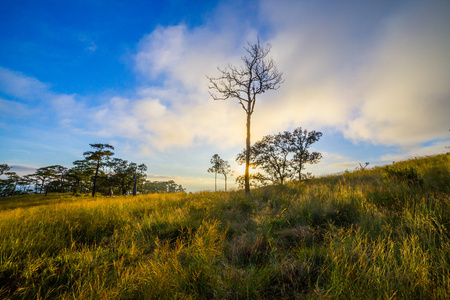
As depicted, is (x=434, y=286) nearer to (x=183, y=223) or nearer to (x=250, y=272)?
(x=250, y=272)

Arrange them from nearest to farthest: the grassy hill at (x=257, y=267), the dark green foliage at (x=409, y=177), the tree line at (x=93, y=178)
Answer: the grassy hill at (x=257, y=267) → the dark green foliage at (x=409, y=177) → the tree line at (x=93, y=178)

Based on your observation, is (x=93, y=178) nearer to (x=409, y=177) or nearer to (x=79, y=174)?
(x=79, y=174)

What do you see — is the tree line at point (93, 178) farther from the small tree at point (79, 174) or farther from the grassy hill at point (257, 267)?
the grassy hill at point (257, 267)

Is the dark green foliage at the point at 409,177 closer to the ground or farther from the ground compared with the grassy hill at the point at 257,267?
farther from the ground

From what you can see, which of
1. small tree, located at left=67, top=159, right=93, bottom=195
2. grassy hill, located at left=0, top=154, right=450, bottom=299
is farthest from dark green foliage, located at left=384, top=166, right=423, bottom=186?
small tree, located at left=67, top=159, right=93, bottom=195

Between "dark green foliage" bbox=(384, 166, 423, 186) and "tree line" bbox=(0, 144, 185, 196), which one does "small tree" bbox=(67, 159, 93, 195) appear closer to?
"tree line" bbox=(0, 144, 185, 196)

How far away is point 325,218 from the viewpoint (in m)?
4.07

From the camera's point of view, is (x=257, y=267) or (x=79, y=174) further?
(x=79, y=174)

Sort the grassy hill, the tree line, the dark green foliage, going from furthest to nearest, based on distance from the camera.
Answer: the tree line, the dark green foliage, the grassy hill

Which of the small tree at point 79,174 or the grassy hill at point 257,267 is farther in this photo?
the small tree at point 79,174

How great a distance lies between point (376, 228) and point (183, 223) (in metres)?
4.38

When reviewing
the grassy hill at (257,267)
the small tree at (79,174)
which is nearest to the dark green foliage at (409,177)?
the grassy hill at (257,267)

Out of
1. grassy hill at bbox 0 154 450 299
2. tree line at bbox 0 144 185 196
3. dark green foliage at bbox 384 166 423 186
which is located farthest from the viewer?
tree line at bbox 0 144 185 196

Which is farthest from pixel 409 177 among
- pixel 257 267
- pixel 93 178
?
pixel 93 178
